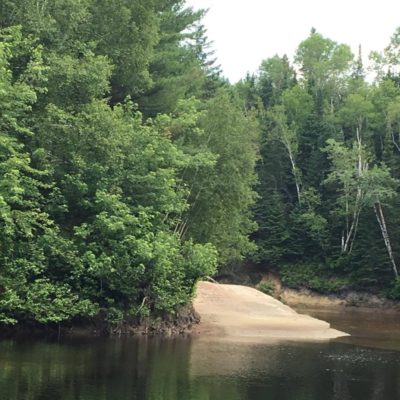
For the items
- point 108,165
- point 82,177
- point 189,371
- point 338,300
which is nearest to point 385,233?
point 338,300

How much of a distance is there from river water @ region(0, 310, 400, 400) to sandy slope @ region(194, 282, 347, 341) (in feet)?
7.74

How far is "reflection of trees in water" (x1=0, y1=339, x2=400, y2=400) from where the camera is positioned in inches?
617

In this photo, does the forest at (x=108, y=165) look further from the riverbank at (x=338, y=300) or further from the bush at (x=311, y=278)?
the bush at (x=311, y=278)

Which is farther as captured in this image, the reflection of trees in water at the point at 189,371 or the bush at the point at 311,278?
the bush at the point at 311,278

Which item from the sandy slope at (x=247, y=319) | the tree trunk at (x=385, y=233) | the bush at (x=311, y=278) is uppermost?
the tree trunk at (x=385, y=233)

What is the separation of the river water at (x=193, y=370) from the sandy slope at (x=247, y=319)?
7.74ft

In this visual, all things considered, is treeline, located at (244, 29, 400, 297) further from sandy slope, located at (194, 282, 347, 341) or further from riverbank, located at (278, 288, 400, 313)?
sandy slope, located at (194, 282, 347, 341)

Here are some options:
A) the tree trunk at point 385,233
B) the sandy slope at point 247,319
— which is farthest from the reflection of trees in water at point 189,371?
the tree trunk at point 385,233

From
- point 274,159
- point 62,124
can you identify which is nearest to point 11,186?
point 62,124

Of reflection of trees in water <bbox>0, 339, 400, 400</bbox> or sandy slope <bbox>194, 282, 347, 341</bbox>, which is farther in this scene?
sandy slope <bbox>194, 282, 347, 341</bbox>

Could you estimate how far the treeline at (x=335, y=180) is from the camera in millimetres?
50656

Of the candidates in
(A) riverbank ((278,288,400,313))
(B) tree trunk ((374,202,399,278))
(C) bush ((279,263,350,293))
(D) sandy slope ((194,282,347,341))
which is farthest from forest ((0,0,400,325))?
(B) tree trunk ((374,202,399,278))

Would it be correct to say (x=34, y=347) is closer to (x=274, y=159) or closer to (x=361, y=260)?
(x=361, y=260)

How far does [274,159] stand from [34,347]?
4309 cm
